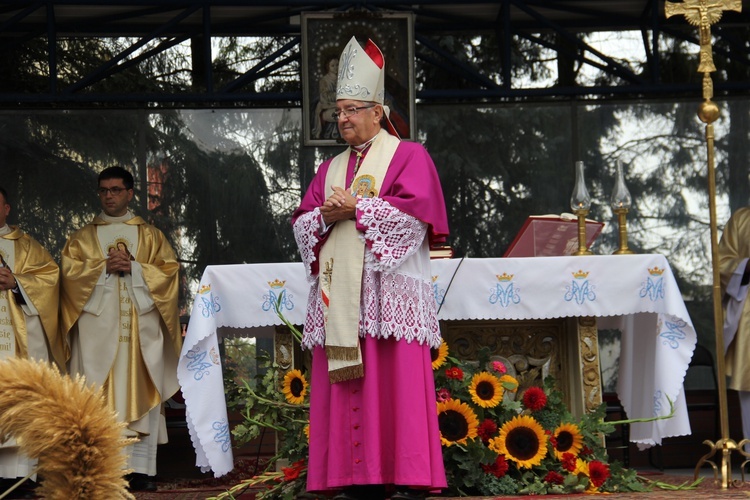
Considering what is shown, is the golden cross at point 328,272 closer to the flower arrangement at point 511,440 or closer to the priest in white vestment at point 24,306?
the flower arrangement at point 511,440

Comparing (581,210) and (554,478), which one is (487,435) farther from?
(581,210)

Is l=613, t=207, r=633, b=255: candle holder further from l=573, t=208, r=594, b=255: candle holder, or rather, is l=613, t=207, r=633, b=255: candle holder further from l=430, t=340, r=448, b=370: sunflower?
l=430, t=340, r=448, b=370: sunflower

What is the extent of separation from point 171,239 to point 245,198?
2.40 ft

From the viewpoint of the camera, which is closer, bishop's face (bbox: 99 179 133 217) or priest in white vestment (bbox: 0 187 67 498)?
priest in white vestment (bbox: 0 187 67 498)

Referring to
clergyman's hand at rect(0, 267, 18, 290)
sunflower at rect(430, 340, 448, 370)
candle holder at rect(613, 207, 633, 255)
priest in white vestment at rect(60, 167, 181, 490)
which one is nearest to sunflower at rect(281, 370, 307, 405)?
sunflower at rect(430, 340, 448, 370)

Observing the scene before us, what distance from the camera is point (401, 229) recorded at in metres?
4.31

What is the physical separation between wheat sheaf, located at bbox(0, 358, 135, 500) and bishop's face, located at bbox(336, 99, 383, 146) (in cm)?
349

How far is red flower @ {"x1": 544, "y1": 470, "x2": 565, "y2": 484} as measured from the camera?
493cm

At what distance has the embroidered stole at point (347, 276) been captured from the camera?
429 centimetres

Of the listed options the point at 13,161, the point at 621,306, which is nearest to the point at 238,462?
the point at 621,306

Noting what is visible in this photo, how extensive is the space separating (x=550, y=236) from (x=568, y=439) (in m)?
1.31

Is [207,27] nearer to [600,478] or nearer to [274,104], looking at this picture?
[274,104]

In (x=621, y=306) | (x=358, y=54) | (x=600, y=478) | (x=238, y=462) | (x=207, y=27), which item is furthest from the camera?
(x=207, y=27)

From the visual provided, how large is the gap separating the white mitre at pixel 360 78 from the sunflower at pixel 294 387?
145 centimetres
